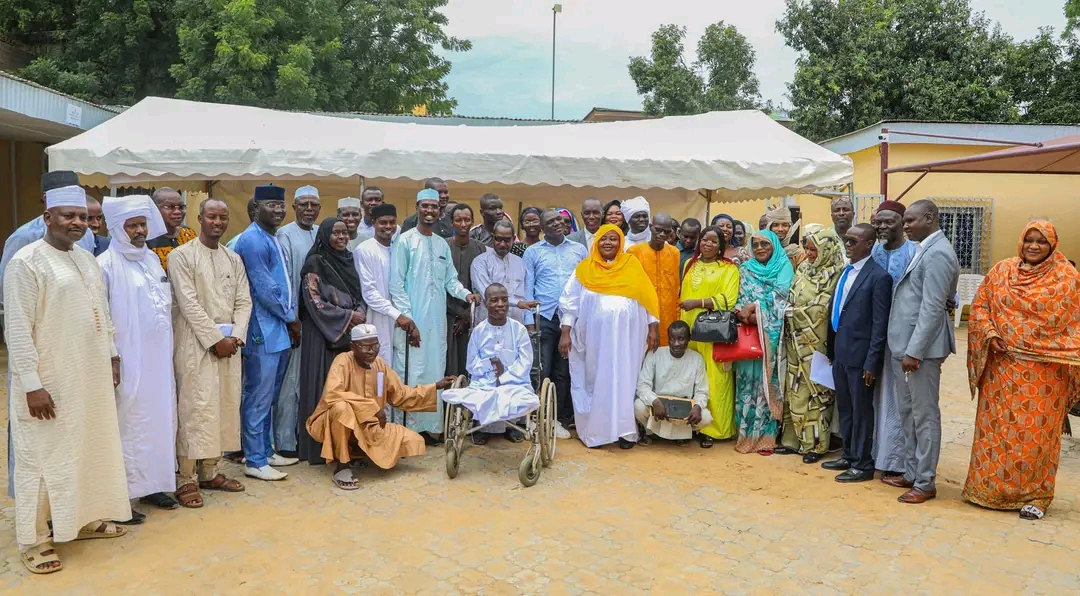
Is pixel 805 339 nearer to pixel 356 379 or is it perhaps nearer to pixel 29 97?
pixel 356 379

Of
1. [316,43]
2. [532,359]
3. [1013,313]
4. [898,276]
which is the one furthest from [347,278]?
[316,43]

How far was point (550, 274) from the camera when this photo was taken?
655 cm

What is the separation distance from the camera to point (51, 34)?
701 inches

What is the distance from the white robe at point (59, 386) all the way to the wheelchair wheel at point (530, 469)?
2.36m

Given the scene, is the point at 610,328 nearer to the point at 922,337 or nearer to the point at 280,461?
the point at 922,337

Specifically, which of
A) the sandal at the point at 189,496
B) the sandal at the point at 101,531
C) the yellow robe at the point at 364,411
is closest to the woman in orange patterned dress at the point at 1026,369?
the yellow robe at the point at 364,411

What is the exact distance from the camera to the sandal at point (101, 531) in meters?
4.22

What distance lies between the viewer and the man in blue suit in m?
5.26

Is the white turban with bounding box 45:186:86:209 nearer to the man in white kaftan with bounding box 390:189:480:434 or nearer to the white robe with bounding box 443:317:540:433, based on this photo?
the man in white kaftan with bounding box 390:189:480:434

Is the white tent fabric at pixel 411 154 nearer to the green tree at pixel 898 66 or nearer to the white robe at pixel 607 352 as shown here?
the white robe at pixel 607 352

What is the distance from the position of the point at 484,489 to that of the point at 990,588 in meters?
2.85

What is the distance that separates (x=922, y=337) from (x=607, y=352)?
225 cm

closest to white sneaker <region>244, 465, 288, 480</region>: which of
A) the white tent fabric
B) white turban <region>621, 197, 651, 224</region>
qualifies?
the white tent fabric

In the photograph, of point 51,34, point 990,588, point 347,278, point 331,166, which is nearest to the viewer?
point 990,588
